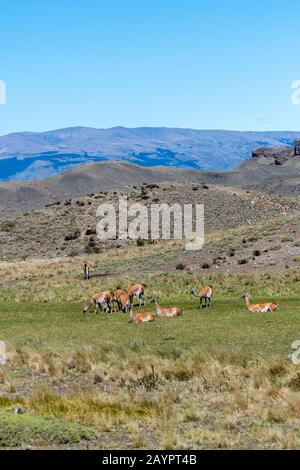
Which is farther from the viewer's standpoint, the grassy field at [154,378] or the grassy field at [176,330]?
the grassy field at [176,330]

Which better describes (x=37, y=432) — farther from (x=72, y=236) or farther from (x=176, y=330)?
(x=72, y=236)

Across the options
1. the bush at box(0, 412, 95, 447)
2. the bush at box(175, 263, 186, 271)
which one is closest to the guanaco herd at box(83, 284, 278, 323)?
the bush at box(0, 412, 95, 447)

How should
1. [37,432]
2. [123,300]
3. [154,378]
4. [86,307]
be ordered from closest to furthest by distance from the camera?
1. [37,432]
2. [154,378]
3. [123,300]
4. [86,307]

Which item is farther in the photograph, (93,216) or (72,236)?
(93,216)

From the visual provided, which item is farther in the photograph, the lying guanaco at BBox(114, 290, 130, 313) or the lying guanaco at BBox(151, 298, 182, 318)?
the lying guanaco at BBox(114, 290, 130, 313)

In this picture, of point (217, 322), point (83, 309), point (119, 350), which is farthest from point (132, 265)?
point (119, 350)

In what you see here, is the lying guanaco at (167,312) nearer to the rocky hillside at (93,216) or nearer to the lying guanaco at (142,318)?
the lying guanaco at (142,318)

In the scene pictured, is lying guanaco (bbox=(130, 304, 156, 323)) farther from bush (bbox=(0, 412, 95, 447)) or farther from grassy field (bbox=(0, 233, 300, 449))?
bush (bbox=(0, 412, 95, 447))

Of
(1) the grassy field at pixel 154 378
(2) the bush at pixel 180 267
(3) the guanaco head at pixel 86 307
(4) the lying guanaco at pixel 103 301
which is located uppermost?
(1) the grassy field at pixel 154 378

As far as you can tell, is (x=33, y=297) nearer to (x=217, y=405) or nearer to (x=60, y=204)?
(x=217, y=405)

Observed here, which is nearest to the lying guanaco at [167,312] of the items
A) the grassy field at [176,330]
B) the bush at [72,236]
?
Answer: the grassy field at [176,330]

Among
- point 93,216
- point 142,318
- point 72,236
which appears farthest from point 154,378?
point 93,216
